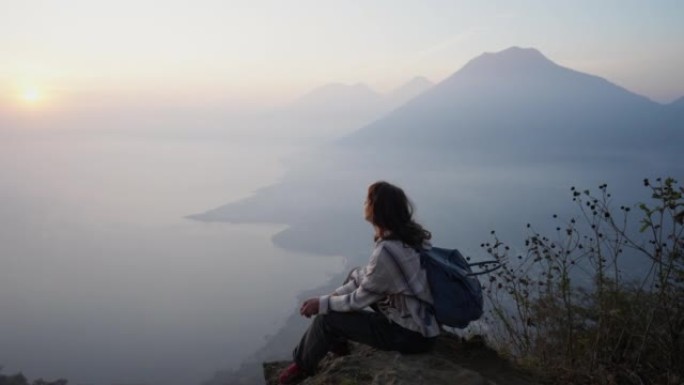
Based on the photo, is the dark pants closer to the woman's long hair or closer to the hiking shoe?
the hiking shoe

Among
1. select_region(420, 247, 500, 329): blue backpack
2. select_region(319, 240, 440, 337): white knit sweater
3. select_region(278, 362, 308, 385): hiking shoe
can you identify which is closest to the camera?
select_region(319, 240, 440, 337): white knit sweater

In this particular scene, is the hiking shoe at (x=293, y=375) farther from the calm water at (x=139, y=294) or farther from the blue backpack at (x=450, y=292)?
the calm water at (x=139, y=294)

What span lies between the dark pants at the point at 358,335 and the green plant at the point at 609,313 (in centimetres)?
108

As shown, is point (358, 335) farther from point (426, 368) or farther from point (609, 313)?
point (609, 313)

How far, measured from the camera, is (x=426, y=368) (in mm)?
3477

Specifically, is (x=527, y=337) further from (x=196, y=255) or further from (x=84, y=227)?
(x=84, y=227)

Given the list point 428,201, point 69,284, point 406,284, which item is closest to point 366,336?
point 406,284

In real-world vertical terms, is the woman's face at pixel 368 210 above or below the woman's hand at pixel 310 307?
above

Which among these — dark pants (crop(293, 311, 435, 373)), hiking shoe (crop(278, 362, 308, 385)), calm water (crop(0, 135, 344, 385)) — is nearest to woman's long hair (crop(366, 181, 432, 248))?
dark pants (crop(293, 311, 435, 373))

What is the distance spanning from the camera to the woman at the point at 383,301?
3211 mm

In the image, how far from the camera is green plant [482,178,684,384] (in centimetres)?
350

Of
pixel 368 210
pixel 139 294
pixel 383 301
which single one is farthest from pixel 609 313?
pixel 139 294

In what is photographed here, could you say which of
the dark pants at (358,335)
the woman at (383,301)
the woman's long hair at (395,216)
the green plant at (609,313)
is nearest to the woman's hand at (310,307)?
the woman at (383,301)

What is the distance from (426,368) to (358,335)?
20.8 inches
